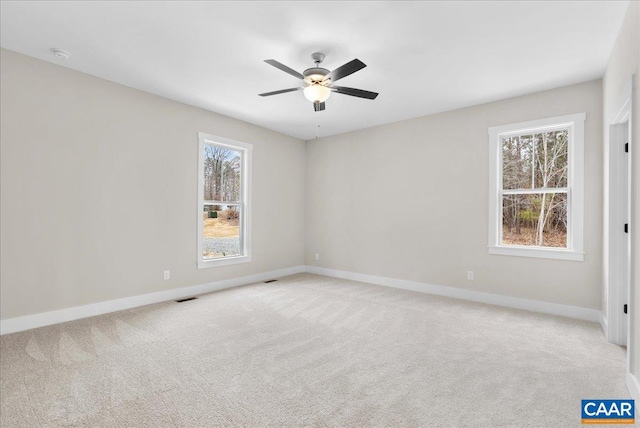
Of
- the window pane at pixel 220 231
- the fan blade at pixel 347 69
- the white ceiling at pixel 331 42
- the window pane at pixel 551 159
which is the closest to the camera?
the white ceiling at pixel 331 42

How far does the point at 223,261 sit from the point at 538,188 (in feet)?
15.5

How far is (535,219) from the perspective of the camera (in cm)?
414

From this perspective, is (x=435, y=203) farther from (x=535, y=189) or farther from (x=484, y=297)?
(x=484, y=297)

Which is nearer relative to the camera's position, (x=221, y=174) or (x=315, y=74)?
(x=315, y=74)

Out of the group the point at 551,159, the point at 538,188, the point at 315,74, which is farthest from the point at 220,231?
the point at 551,159

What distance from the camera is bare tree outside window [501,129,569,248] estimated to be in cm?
395

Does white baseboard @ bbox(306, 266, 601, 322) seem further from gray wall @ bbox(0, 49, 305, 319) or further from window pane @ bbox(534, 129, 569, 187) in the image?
gray wall @ bbox(0, 49, 305, 319)

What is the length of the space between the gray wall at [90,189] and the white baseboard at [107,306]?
0.22 feet

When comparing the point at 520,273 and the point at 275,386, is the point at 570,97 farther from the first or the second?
the point at 275,386

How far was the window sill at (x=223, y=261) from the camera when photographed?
15.8ft

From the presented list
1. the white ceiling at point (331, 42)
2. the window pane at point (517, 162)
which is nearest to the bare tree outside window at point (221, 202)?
the white ceiling at point (331, 42)

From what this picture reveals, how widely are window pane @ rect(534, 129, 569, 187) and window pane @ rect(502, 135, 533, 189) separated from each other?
88 millimetres

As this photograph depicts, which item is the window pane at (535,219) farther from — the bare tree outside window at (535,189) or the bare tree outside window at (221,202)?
the bare tree outside window at (221,202)

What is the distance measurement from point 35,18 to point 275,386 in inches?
141
